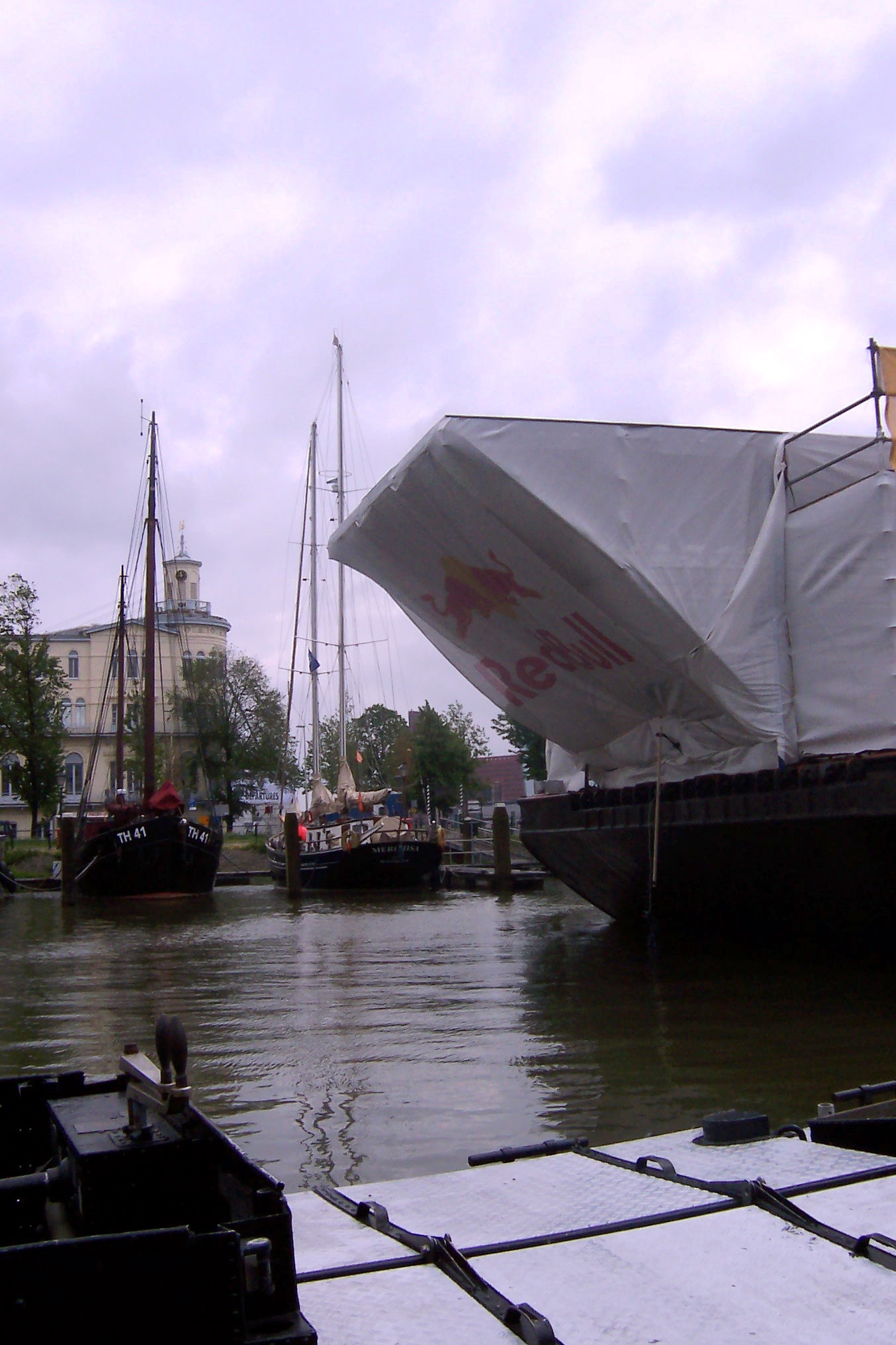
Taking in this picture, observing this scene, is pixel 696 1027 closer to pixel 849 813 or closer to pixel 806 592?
pixel 849 813

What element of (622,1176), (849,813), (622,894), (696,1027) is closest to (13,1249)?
(622,1176)

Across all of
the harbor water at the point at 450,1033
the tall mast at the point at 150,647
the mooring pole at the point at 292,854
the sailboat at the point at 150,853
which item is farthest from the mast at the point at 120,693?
the harbor water at the point at 450,1033

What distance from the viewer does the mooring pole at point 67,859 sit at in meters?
28.2

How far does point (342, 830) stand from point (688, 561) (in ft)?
75.1

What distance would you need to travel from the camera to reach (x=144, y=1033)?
28.5 feet

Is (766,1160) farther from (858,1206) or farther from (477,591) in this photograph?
(477,591)

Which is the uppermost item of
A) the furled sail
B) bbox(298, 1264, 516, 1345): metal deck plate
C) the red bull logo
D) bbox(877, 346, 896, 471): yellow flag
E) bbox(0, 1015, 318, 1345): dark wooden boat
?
bbox(877, 346, 896, 471): yellow flag

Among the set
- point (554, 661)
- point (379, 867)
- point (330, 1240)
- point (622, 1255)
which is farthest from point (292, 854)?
point (622, 1255)

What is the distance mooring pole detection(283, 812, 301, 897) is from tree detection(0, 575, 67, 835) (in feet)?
52.2

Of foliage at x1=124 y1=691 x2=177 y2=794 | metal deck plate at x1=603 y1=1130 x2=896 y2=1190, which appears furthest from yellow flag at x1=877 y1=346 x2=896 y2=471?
foliage at x1=124 y1=691 x2=177 y2=794

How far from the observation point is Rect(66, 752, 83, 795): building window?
2729 inches

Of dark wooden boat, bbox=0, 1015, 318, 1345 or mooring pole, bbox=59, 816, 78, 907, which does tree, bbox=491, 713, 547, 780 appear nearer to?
mooring pole, bbox=59, 816, 78, 907

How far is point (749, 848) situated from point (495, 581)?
3.69 metres

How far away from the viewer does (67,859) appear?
28.9m
